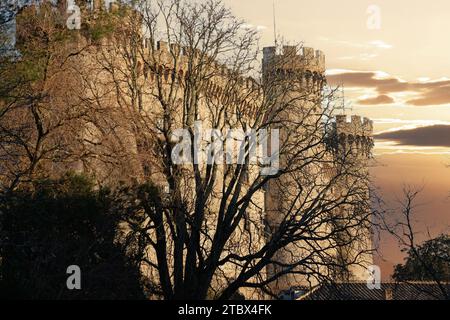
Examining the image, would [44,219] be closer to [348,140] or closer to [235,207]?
[235,207]

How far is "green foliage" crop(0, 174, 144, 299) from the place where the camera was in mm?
17625

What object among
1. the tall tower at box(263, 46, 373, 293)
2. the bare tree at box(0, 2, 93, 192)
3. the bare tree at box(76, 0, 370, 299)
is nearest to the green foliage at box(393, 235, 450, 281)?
the tall tower at box(263, 46, 373, 293)

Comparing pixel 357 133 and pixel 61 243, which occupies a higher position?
pixel 357 133

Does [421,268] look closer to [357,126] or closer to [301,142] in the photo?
[357,126]

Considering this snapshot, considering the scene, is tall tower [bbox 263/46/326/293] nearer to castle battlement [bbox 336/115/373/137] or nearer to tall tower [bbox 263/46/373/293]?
tall tower [bbox 263/46/373/293]

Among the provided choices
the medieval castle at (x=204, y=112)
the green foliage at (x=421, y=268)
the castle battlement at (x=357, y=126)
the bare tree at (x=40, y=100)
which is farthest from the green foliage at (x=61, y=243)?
the castle battlement at (x=357, y=126)

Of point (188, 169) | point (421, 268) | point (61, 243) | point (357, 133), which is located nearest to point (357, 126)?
point (357, 133)

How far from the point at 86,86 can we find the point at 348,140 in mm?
31948

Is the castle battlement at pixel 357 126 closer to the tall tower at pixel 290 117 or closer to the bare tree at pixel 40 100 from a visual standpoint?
the tall tower at pixel 290 117

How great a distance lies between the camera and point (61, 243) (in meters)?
18.2

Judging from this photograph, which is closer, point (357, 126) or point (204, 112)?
point (204, 112)

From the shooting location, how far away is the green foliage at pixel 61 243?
1762 cm

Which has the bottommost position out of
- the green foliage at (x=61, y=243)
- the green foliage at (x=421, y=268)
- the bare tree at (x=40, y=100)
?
the green foliage at (x=421, y=268)
